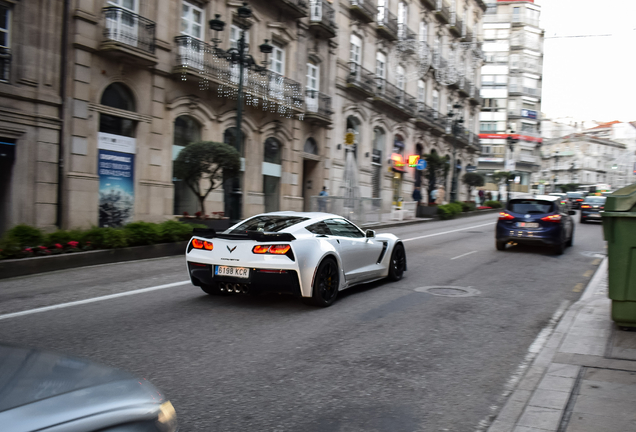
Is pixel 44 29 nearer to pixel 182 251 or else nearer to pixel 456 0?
pixel 182 251

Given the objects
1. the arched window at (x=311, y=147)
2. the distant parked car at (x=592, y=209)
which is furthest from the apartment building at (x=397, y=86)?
the distant parked car at (x=592, y=209)

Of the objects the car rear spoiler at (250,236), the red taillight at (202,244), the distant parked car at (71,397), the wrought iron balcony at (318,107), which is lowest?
the distant parked car at (71,397)

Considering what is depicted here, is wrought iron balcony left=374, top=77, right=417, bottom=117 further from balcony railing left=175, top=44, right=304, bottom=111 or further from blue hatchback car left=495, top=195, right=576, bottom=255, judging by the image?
blue hatchback car left=495, top=195, right=576, bottom=255

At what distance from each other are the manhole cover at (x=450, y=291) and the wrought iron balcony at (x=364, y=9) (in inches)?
1034

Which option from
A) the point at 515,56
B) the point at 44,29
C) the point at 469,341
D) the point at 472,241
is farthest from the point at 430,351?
the point at 515,56

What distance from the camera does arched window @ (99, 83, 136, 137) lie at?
1847cm

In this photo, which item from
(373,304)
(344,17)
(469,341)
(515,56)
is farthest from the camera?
(515,56)

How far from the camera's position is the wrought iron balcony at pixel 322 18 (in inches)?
1136

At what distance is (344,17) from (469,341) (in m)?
29.3

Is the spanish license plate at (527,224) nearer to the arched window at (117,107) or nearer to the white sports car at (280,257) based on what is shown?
the white sports car at (280,257)

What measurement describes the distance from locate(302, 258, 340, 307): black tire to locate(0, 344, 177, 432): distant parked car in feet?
16.5

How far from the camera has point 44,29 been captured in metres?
16.4

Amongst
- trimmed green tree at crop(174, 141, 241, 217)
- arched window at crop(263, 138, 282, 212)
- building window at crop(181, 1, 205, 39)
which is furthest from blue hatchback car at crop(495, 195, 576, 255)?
building window at crop(181, 1, 205, 39)

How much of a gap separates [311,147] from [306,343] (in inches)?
995
